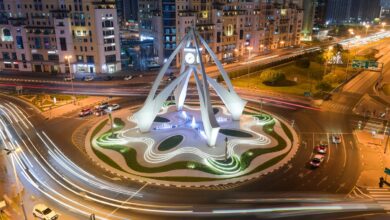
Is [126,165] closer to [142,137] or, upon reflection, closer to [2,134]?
[142,137]

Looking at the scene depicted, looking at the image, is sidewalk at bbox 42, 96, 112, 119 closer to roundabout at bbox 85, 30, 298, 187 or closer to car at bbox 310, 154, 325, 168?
roundabout at bbox 85, 30, 298, 187

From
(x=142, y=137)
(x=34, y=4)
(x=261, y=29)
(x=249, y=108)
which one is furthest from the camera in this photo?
(x=261, y=29)

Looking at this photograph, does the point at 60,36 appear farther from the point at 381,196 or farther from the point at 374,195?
the point at 381,196

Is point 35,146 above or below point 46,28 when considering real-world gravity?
below

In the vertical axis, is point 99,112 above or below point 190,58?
below

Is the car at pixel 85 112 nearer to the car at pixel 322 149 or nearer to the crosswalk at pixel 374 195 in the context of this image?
the car at pixel 322 149

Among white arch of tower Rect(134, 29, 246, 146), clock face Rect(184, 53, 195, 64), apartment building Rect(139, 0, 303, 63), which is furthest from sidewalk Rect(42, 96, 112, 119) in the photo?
apartment building Rect(139, 0, 303, 63)

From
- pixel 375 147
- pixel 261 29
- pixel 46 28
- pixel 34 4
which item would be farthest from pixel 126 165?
pixel 261 29

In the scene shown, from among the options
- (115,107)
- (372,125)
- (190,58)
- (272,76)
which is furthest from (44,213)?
(272,76)
